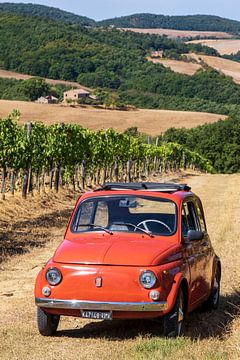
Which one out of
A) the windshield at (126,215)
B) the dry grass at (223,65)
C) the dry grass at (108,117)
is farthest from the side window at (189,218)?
the dry grass at (223,65)

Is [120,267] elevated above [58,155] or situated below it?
above

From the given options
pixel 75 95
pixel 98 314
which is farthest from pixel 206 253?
pixel 75 95

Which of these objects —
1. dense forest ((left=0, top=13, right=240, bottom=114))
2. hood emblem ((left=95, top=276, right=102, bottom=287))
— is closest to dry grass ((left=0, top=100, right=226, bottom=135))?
dense forest ((left=0, top=13, right=240, bottom=114))

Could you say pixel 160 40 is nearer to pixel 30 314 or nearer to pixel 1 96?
pixel 1 96

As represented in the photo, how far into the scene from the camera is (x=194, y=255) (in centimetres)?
827

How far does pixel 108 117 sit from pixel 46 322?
88741mm

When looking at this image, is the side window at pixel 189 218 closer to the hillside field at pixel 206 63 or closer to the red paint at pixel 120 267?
the red paint at pixel 120 267

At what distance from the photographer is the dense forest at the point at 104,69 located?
13625 centimetres

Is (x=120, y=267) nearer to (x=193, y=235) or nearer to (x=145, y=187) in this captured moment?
(x=193, y=235)

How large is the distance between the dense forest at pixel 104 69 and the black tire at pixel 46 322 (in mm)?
120749

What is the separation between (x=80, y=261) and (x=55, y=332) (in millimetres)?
973

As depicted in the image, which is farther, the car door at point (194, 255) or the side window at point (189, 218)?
the side window at point (189, 218)

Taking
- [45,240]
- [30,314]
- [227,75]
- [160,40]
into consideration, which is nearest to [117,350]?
[30,314]

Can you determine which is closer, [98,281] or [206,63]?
[98,281]
